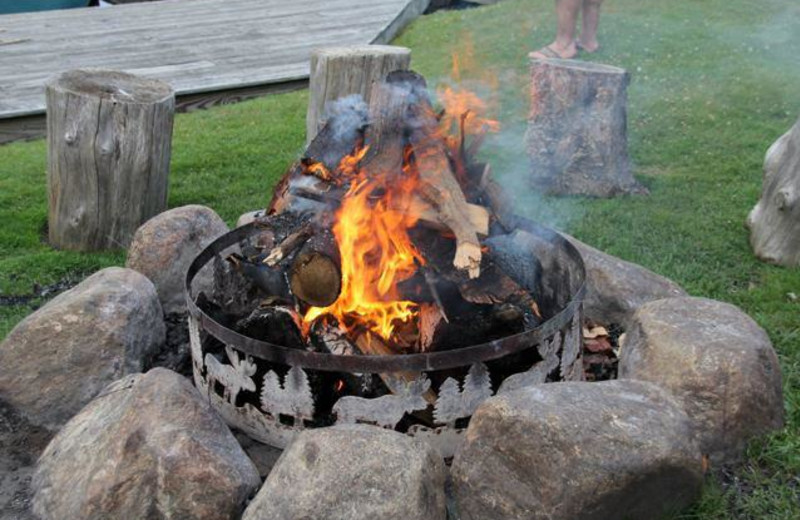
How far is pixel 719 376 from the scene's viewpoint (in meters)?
3.39

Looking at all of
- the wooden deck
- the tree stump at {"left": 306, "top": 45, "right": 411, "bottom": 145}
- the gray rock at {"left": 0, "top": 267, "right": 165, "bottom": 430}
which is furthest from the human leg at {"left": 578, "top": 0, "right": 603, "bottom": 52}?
the gray rock at {"left": 0, "top": 267, "right": 165, "bottom": 430}

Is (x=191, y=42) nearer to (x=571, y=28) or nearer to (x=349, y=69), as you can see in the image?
(x=571, y=28)

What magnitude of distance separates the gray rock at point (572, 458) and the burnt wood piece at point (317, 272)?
854mm

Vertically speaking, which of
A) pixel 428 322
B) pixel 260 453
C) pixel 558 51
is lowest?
pixel 260 453

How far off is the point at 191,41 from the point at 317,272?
8523 mm

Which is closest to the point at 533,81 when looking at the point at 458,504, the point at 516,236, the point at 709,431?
the point at 516,236

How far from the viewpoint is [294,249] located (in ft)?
11.9

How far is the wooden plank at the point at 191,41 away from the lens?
9391 millimetres

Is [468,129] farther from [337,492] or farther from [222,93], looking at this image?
[222,93]

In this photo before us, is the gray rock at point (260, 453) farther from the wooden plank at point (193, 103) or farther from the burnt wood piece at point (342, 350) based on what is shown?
the wooden plank at point (193, 103)

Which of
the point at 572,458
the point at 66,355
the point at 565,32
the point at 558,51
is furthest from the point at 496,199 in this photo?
the point at 565,32

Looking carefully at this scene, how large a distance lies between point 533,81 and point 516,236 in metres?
2.90

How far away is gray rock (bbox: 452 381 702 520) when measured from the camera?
110 inches

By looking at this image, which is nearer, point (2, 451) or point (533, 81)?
point (2, 451)
